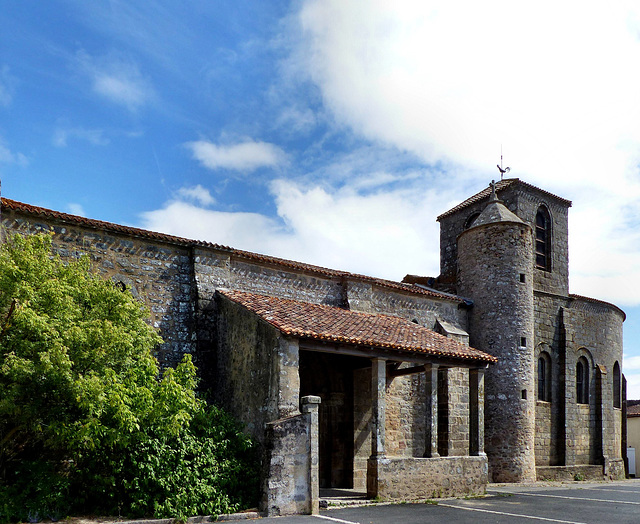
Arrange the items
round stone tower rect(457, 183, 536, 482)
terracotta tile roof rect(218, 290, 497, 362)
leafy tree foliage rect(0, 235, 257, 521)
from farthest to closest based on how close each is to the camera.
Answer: round stone tower rect(457, 183, 536, 482) → terracotta tile roof rect(218, 290, 497, 362) → leafy tree foliage rect(0, 235, 257, 521)

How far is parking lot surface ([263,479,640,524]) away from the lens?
35.4 feet

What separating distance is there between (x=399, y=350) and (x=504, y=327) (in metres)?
7.21

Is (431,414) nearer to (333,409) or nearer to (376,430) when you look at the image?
(376,430)

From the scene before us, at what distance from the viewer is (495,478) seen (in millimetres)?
18828

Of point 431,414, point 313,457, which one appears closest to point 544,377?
point 431,414

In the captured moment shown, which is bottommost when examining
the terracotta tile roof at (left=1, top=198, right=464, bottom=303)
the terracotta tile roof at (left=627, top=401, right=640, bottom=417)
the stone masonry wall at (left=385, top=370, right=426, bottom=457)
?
the terracotta tile roof at (left=627, top=401, right=640, bottom=417)

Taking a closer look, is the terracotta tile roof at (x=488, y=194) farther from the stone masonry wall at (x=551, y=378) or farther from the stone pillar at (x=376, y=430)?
the stone pillar at (x=376, y=430)

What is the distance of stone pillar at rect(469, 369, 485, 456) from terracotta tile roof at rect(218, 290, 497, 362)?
53cm

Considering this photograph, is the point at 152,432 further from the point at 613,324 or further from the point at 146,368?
the point at 613,324

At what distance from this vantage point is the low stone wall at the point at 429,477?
1301 cm

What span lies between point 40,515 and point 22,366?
2.56 m

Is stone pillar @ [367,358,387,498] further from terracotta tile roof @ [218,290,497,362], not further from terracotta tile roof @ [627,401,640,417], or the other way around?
terracotta tile roof @ [627,401,640,417]

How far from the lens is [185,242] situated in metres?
14.4

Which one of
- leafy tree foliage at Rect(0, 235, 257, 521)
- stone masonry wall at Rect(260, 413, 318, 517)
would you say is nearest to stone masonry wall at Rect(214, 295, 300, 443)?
stone masonry wall at Rect(260, 413, 318, 517)
